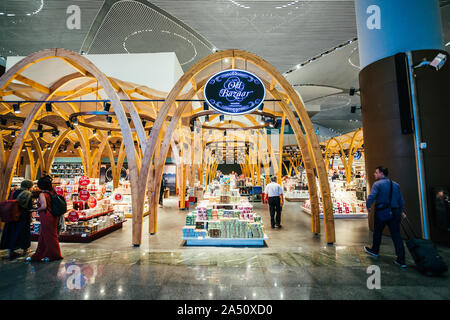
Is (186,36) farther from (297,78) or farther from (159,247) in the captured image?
(159,247)

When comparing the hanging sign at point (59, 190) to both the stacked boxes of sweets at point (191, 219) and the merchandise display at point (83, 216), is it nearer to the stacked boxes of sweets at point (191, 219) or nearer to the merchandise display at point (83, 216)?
the merchandise display at point (83, 216)

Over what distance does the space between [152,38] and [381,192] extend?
11.4 meters

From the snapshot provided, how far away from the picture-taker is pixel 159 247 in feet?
16.4

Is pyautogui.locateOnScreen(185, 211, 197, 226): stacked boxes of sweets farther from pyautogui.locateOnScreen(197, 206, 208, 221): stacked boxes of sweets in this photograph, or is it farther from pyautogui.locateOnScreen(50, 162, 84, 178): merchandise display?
pyautogui.locateOnScreen(50, 162, 84, 178): merchandise display

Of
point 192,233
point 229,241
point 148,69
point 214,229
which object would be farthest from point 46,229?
point 148,69

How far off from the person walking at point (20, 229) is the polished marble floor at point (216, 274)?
28cm

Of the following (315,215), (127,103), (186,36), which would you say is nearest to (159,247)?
(127,103)


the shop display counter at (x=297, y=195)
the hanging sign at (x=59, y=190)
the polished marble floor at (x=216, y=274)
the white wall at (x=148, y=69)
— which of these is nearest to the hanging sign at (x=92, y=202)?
the hanging sign at (x=59, y=190)

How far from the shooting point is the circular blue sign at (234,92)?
Result: 459 cm

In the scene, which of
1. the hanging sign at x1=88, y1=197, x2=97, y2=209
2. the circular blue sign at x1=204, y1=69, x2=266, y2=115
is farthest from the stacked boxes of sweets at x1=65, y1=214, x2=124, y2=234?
the circular blue sign at x1=204, y1=69, x2=266, y2=115

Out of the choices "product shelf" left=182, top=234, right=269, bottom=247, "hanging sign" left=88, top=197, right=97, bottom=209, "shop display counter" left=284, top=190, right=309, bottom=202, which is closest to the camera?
"product shelf" left=182, top=234, right=269, bottom=247

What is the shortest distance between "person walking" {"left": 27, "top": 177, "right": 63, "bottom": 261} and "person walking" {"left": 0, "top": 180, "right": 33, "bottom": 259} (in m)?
0.49

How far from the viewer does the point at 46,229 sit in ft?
13.3

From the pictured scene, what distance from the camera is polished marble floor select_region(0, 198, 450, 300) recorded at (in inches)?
114
